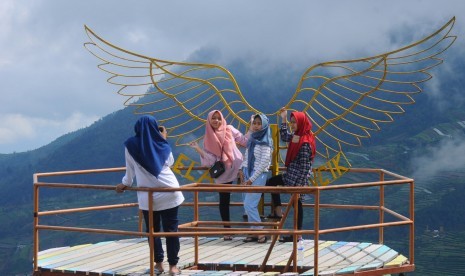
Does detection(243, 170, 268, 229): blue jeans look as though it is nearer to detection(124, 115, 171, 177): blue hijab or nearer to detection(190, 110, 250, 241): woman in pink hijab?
detection(190, 110, 250, 241): woman in pink hijab

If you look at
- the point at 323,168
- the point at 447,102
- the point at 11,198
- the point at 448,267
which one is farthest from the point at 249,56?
the point at 323,168

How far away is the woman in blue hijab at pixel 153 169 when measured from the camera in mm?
11133

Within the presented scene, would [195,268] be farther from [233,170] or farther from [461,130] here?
[461,130]

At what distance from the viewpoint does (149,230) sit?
1119 centimetres

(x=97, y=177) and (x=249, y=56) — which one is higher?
(x=249, y=56)

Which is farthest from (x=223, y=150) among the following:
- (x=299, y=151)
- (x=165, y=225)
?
(x=165, y=225)

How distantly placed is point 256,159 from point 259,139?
0.98 feet

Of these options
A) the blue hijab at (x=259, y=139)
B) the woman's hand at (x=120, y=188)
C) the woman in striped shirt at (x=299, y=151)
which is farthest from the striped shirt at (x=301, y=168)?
the woman's hand at (x=120, y=188)

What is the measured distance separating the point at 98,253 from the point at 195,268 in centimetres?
165

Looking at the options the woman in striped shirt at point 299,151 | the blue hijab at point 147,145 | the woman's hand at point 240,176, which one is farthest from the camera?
the woman's hand at point 240,176

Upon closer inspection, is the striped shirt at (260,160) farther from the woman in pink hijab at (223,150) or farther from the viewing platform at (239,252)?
the viewing platform at (239,252)

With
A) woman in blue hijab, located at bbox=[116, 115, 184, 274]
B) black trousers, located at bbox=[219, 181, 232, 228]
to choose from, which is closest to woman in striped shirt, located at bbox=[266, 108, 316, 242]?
black trousers, located at bbox=[219, 181, 232, 228]

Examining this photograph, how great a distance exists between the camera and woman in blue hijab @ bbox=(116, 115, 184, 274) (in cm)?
1113

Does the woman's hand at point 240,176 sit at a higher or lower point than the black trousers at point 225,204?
higher
